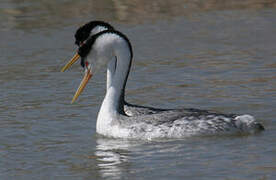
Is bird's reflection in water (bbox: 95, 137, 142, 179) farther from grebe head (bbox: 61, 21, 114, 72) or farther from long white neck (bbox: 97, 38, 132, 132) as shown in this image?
grebe head (bbox: 61, 21, 114, 72)

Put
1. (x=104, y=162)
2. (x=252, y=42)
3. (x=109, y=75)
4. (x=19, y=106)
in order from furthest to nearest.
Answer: (x=252, y=42), (x=19, y=106), (x=109, y=75), (x=104, y=162)

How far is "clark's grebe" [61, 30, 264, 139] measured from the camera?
1173cm

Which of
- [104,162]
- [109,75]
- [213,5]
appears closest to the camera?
[104,162]

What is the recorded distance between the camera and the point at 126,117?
40.1 feet

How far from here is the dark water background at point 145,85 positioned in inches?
414

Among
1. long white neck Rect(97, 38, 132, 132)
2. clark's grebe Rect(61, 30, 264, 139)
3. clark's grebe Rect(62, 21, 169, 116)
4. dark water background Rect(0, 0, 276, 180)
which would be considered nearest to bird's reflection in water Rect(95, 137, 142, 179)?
dark water background Rect(0, 0, 276, 180)

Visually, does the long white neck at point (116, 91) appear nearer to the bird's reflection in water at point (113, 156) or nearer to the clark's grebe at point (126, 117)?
the clark's grebe at point (126, 117)

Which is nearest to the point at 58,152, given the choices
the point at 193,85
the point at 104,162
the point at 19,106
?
the point at 104,162

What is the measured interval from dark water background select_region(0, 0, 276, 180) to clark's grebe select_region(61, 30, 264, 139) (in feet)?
0.55

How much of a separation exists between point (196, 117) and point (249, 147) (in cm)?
110

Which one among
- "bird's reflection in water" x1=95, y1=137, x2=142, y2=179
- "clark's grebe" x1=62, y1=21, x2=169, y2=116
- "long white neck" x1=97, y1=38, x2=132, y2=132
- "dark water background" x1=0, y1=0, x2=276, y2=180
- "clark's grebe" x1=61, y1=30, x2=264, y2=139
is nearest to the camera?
"bird's reflection in water" x1=95, y1=137, x2=142, y2=179

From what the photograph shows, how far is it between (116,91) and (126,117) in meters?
0.51

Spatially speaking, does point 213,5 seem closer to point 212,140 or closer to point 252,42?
point 252,42

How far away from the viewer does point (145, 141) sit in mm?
11781
